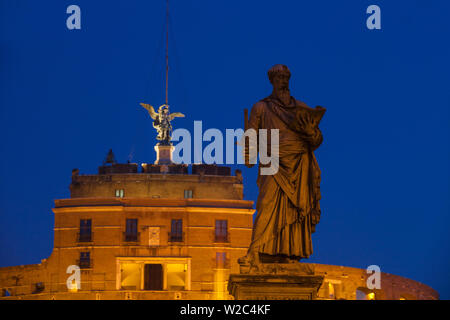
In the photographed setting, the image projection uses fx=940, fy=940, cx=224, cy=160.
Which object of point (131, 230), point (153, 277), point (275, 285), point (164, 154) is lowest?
point (275, 285)

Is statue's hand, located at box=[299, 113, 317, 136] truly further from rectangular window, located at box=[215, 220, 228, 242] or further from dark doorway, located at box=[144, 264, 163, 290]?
rectangular window, located at box=[215, 220, 228, 242]

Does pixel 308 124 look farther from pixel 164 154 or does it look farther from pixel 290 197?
pixel 164 154

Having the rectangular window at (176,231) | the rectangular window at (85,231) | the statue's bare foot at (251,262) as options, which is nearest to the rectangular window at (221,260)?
the rectangular window at (176,231)

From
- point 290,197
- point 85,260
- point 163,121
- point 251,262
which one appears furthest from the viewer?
point 163,121

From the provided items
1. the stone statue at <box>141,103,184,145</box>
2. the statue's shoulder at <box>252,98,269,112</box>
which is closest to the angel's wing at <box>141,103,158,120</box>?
the stone statue at <box>141,103,184,145</box>

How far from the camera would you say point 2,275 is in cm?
7312

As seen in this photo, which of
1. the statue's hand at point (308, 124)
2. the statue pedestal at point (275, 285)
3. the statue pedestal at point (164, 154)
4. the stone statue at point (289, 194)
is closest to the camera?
the statue pedestal at point (275, 285)

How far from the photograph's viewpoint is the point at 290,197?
13242mm

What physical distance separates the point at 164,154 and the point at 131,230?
39.3 feet

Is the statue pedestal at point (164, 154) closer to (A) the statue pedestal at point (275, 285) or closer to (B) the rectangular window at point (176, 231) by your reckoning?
(B) the rectangular window at point (176, 231)

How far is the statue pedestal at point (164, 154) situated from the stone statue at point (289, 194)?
74079 millimetres

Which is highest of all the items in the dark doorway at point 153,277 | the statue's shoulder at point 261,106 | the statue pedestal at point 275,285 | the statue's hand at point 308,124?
the dark doorway at point 153,277

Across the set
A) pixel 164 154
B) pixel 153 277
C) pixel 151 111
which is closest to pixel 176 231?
pixel 153 277

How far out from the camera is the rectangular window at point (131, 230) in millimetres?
78250
